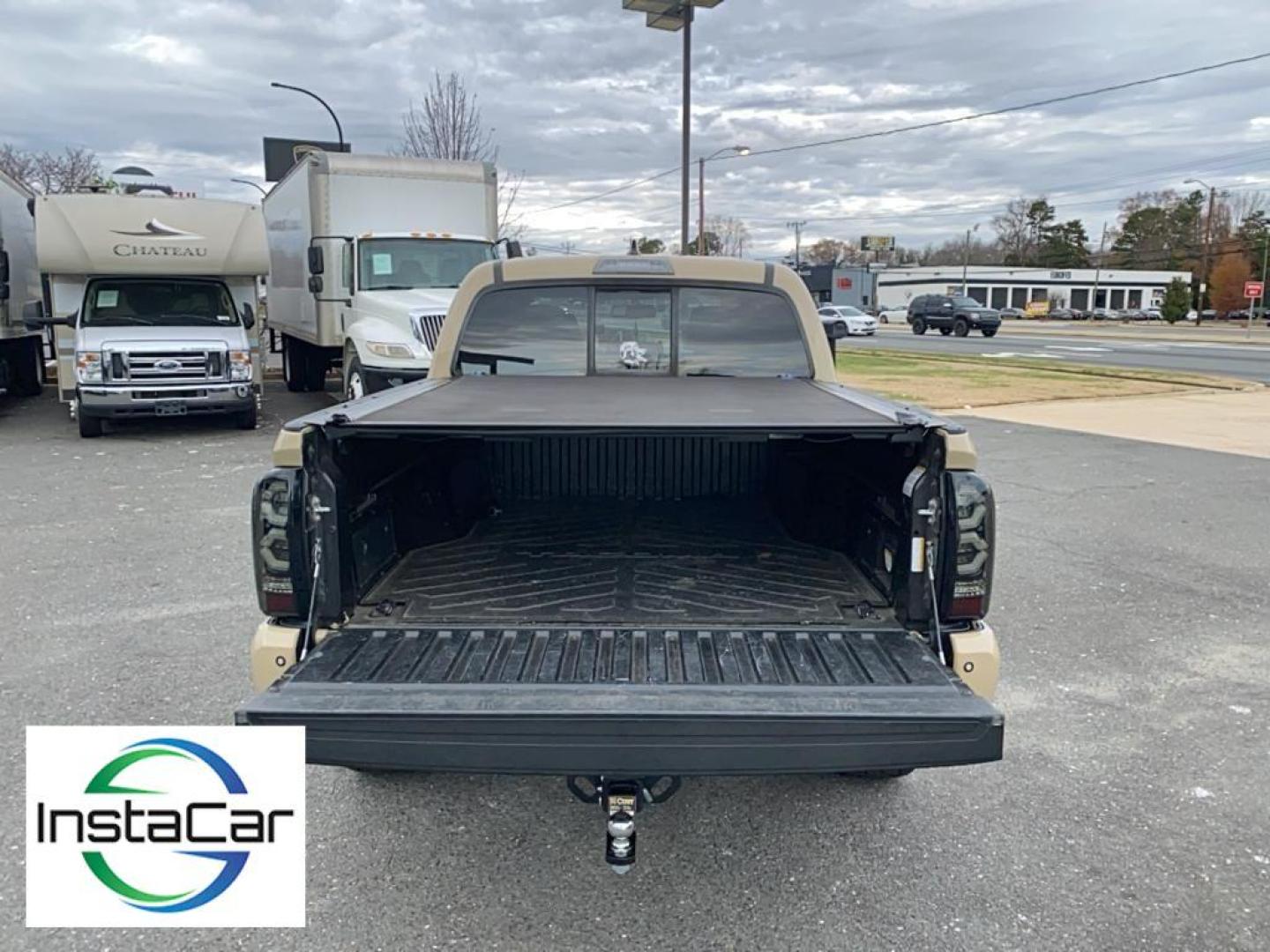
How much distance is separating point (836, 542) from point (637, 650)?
4.28 ft

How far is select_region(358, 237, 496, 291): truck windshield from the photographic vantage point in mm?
13492

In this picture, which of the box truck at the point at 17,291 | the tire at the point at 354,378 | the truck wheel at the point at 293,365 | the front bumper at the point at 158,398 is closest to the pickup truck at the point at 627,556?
the tire at the point at 354,378

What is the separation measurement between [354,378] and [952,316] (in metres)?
39.9

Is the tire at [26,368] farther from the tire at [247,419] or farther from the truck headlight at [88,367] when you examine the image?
the tire at [247,419]

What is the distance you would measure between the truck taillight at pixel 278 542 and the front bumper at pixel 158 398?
1046cm

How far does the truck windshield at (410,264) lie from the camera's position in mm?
13492

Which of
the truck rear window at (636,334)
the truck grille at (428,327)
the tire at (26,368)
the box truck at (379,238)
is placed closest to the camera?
the truck rear window at (636,334)

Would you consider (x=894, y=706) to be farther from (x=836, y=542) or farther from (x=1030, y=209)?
(x=1030, y=209)

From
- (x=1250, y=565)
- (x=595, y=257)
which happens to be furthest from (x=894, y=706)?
(x=1250, y=565)

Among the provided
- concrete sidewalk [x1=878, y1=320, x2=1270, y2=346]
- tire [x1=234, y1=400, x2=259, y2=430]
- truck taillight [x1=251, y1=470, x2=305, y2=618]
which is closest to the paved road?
concrete sidewalk [x1=878, y1=320, x2=1270, y2=346]

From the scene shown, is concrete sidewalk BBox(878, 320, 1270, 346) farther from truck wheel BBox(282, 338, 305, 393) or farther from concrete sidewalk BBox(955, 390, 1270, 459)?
truck wheel BBox(282, 338, 305, 393)

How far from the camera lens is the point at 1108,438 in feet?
43.3

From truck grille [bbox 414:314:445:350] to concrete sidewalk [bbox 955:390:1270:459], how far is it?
341 inches

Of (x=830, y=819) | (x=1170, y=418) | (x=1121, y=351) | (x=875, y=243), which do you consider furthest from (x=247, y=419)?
(x=875, y=243)
